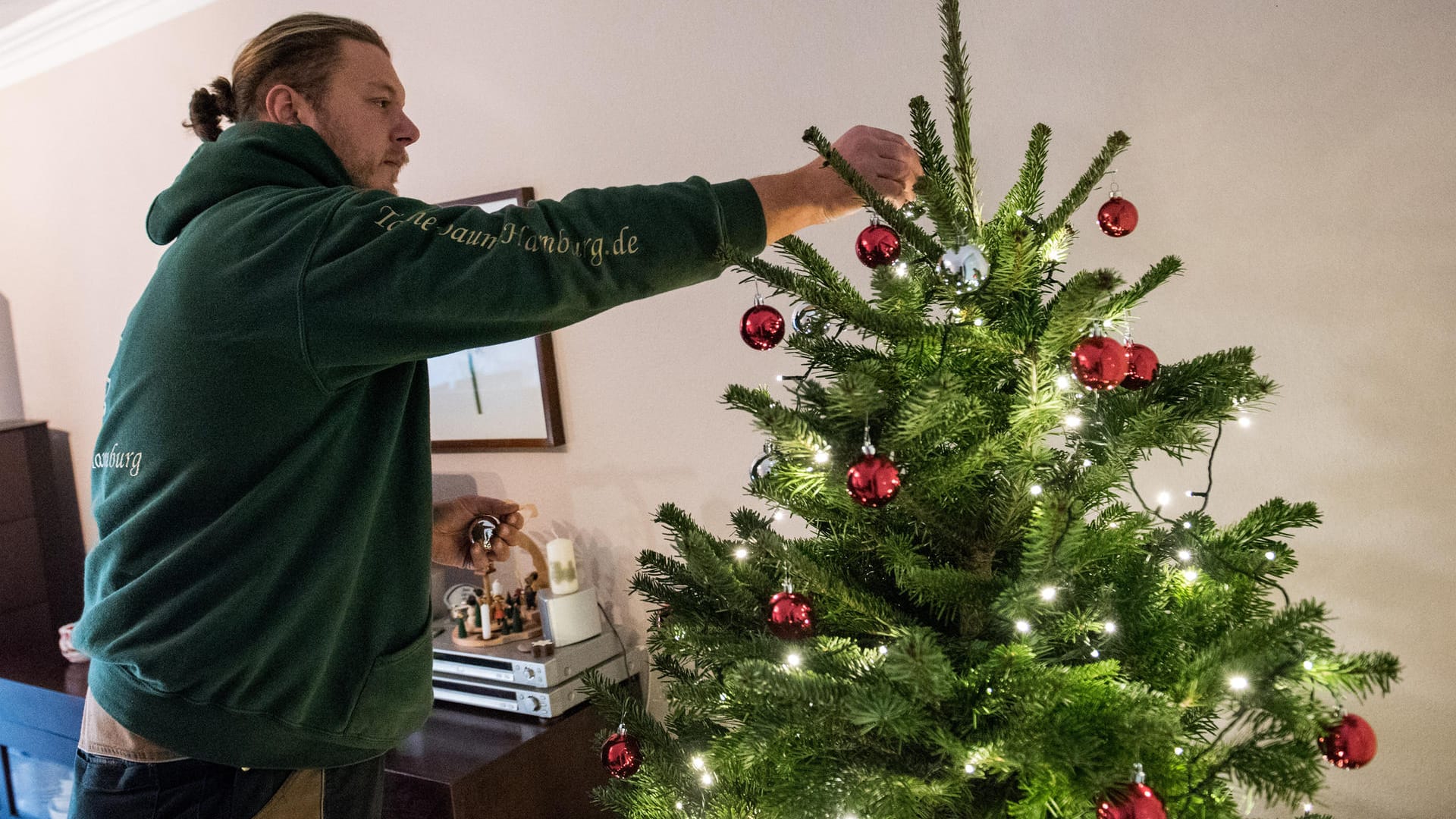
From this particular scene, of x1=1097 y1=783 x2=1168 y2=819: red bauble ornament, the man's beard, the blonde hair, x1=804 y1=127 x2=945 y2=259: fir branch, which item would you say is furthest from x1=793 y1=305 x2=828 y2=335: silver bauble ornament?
the blonde hair

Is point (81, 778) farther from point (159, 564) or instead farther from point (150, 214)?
point (150, 214)

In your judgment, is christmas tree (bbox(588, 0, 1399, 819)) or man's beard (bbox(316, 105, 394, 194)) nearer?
christmas tree (bbox(588, 0, 1399, 819))

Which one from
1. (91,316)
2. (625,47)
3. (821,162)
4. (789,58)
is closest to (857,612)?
(821,162)

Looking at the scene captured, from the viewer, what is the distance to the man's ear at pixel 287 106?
116cm

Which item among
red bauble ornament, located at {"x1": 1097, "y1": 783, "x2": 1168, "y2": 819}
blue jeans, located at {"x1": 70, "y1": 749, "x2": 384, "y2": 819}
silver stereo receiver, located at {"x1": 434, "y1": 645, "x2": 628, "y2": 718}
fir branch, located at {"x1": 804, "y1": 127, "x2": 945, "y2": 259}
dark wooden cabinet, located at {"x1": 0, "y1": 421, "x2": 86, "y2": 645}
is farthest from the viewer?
dark wooden cabinet, located at {"x1": 0, "y1": 421, "x2": 86, "y2": 645}

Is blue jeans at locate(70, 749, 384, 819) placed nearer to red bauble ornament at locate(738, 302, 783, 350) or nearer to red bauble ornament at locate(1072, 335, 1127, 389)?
red bauble ornament at locate(738, 302, 783, 350)

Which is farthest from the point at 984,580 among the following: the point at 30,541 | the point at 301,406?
the point at 30,541

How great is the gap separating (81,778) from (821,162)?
44.0 inches

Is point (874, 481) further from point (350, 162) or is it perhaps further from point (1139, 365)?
point (350, 162)

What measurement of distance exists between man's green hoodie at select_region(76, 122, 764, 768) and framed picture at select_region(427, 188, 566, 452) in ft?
3.79

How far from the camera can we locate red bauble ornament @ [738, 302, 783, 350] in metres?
0.96

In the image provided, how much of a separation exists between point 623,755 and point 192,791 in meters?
0.51

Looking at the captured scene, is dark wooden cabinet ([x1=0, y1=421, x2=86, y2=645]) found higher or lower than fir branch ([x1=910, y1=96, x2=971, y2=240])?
lower

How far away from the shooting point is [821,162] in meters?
0.93
